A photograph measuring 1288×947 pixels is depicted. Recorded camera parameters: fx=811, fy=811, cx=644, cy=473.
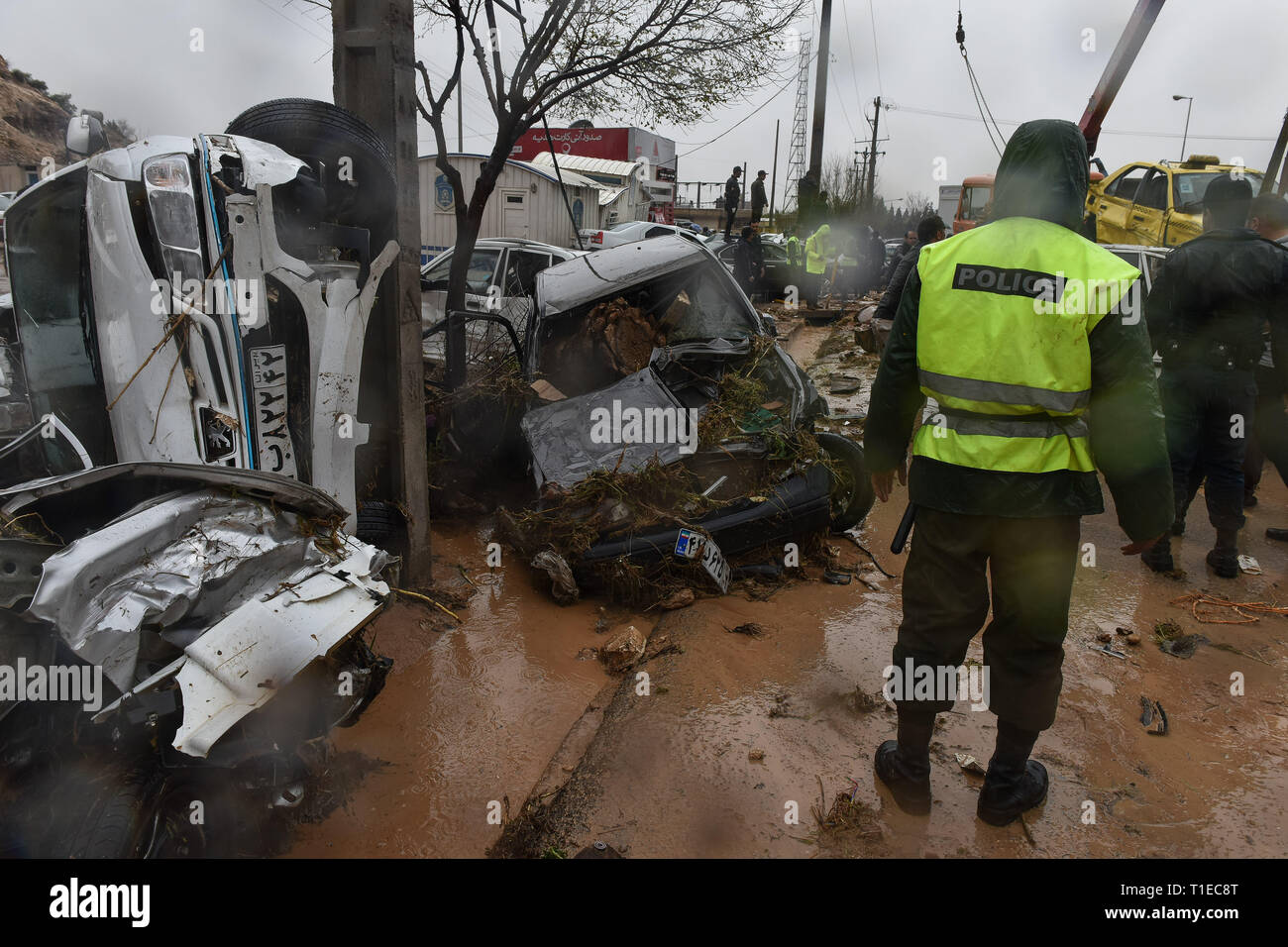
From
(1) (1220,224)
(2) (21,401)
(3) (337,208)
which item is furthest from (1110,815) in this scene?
(2) (21,401)

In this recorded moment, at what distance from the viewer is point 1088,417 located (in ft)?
8.65

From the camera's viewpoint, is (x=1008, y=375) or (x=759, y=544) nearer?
(x=1008, y=375)

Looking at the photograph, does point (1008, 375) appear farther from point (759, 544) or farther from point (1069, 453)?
point (759, 544)

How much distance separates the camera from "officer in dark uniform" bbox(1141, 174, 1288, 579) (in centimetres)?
446

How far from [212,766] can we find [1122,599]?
4.52 metres

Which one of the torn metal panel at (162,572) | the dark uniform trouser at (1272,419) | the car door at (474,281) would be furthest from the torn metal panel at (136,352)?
the car door at (474,281)

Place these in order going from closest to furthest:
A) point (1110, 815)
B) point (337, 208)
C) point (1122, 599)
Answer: point (1110, 815) → point (337, 208) → point (1122, 599)

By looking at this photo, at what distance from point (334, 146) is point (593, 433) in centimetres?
215

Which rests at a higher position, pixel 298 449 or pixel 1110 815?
pixel 298 449

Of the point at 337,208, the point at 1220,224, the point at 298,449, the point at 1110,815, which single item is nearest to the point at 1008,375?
the point at 1110,815

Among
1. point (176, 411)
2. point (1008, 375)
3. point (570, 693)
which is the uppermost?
Result: point (1008, 375)

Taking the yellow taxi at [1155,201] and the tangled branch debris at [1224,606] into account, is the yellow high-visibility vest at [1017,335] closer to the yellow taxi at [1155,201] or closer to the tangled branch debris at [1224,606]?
the tangled branch debris at [1224,606]

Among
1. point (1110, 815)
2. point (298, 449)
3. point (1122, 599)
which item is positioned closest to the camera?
point (1110, 815)
